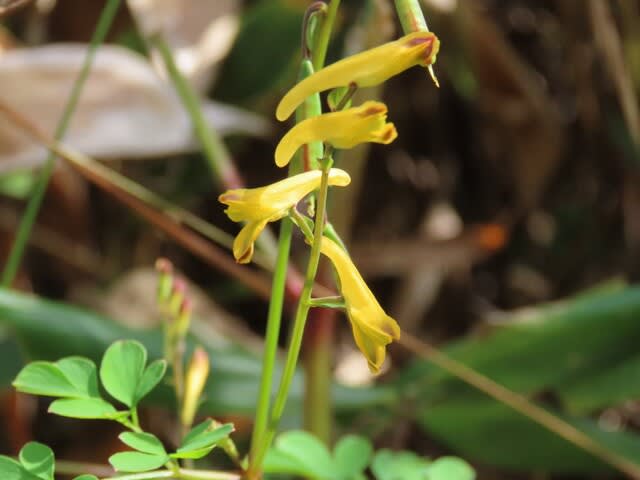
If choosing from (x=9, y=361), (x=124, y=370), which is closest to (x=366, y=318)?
(x=124, y=370)

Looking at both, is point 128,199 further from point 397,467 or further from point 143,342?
point 397,467

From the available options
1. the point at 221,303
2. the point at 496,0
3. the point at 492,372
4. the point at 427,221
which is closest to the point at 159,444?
the point at 492,372

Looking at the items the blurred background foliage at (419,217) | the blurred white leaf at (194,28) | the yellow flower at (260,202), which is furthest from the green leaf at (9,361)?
the yellow flower at (260,202)


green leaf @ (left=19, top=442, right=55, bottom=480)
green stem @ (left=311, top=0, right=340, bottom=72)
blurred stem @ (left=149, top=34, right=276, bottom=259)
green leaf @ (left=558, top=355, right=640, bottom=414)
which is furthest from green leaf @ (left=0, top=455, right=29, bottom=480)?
green leaf @ (left=558, top=355, right=640, bottom=414)

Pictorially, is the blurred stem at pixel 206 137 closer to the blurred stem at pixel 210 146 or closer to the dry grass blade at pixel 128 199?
the blurred stem at pixel 210 146

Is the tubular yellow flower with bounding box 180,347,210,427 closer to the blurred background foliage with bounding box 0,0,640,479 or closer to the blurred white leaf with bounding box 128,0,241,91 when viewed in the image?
the blurred background foliage with bounding box 0,0,640,479

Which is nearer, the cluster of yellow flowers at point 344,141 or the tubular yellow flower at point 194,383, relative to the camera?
the cluster of yellow flowers at point 344,141
